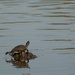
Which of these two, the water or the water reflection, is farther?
the water reflection

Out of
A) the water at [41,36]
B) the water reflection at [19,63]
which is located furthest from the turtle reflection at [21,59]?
the water at [41,36]

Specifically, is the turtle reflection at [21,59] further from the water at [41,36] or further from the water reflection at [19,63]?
the water at [41,36]

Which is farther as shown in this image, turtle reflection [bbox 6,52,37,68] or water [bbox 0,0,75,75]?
turtle reflection [bbox 6,52,37,68]

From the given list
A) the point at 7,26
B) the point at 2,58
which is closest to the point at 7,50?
the point at 2,58

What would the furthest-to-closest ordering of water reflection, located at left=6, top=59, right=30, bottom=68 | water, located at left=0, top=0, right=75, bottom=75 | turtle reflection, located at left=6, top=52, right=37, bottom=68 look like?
turtle reflection, located at left=6, top=52, right=37, bottom=68 → water reflection, located at left=6, top=59, right=30, bottom=68 → water, located at left=0, top=0, right=75, bottom=75

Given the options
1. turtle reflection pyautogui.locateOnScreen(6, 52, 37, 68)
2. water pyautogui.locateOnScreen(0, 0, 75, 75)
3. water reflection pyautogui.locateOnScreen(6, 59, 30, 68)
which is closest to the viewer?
water pyautogui.locateOnScreen(0, 0, 75, 75)

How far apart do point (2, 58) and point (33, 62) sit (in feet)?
3.58

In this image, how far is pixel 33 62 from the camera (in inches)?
469

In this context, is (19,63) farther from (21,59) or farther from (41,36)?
(41,36)

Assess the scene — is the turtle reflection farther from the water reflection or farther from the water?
the water

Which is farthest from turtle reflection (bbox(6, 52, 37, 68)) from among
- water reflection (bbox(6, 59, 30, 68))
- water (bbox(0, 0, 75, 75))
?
water (bbox(0, 0, 75, 75))

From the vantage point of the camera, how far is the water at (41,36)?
11094 millimetres

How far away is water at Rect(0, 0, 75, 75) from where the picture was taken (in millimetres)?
11094

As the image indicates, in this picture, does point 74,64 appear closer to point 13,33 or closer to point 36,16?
point 13,33
